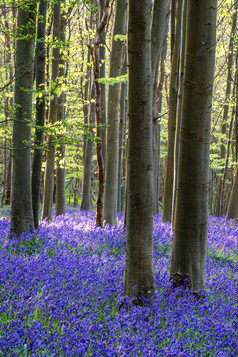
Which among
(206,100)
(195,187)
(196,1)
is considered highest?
(196,1)

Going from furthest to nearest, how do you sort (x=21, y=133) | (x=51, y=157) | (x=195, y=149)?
(x=51, y=157), (x=21, y=133), (x=195, y=149)

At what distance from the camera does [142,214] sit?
409 cm

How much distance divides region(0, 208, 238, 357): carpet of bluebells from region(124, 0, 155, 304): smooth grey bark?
352mm

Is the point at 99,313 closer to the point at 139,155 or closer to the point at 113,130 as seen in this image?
the point at 139,155

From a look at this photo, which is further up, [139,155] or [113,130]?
[113,130]

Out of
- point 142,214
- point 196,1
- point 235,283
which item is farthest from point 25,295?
point 196,1

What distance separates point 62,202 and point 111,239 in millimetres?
7155

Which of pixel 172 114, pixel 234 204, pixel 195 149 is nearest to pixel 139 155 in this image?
pixel 195 149

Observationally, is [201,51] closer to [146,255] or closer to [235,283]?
[146,255]

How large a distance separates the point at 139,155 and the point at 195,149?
39.8 inches

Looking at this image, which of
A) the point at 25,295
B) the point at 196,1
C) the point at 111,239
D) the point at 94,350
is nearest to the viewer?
the point at 94,350

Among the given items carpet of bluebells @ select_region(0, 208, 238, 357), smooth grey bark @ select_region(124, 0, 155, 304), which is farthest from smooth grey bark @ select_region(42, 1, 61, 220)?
smooth grey bark @ select_region(124, 0, 155, 304)

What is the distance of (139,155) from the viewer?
13.4 ft

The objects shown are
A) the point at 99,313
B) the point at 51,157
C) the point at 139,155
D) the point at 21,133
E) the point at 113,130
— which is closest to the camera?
the point at 99,313
